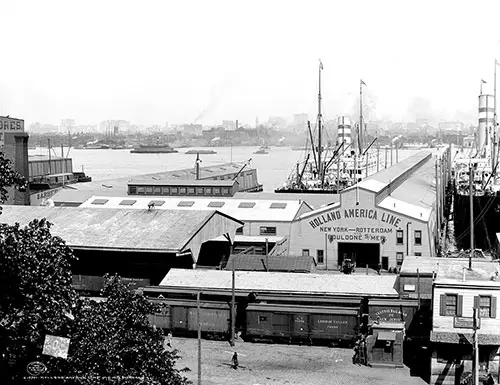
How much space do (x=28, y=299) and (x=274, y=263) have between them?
1135 inches

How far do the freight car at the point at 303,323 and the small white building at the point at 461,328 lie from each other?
5.06m

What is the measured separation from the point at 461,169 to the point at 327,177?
15.9m

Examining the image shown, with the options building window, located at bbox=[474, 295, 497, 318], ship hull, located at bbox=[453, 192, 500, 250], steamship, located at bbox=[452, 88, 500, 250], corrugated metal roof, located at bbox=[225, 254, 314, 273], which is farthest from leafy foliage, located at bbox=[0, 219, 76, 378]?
ship hull, located at bbox=[453, 192, 500, 250]

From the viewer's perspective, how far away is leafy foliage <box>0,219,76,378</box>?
13.5m

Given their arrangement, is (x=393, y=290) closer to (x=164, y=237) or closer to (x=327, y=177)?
(x=164, y=237)

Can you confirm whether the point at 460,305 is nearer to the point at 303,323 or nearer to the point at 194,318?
the point at 303,323

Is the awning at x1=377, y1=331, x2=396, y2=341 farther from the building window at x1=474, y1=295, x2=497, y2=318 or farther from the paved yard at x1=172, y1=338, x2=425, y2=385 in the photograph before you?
the building window at x1=474, y1=295, x2=497, y2=318

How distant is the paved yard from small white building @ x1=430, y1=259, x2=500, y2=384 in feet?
4.23

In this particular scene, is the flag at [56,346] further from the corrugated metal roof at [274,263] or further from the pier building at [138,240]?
the corrugated metal roof at [274,263]

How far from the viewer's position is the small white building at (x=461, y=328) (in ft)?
82.8

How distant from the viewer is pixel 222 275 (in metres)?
37.2

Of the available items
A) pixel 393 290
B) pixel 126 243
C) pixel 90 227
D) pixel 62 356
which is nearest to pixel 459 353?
pixel 393 290

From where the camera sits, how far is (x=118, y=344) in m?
15.1

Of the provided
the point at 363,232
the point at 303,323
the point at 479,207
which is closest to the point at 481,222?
the point at 479,207
